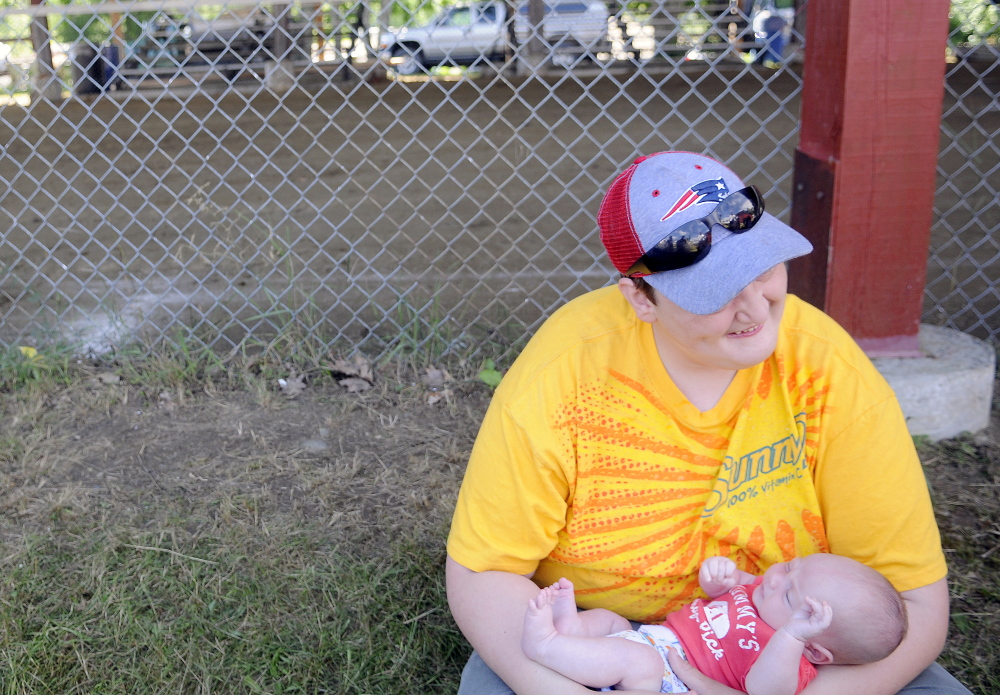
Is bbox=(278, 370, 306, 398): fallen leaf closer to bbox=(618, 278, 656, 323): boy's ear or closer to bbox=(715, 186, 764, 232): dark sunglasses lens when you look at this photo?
bbox=(618, 278, 656, 323): boy's ear

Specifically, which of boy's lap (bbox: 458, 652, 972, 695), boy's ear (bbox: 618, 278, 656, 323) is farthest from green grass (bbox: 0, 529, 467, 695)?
boy's ear (bbox: 618, 278, 656, 323)

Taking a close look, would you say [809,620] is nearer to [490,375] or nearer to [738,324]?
[738,324]

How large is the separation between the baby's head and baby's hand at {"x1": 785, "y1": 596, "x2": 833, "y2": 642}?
1.6 inches

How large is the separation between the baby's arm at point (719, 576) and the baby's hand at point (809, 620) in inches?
6.6

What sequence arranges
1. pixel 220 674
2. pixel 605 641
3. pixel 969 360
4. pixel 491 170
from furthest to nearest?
pixel 491 170 < pixel 969 360 < pixel 220 674 < pixel 605 641

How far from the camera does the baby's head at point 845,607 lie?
4.46 feet

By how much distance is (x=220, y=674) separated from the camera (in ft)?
6.34

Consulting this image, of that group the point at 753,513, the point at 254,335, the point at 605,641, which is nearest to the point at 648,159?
the point at 753,513

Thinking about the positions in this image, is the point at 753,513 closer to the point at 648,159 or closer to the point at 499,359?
the point at 648,159

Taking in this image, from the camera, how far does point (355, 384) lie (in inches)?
122

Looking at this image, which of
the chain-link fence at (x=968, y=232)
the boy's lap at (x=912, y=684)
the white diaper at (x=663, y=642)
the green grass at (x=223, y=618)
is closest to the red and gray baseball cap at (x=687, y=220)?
the white diaper at (x=663, y=642)

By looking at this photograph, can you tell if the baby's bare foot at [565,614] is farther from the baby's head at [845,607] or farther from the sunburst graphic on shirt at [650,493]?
the baby's head at [845,607]

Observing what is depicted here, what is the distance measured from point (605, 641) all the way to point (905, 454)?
565 mm

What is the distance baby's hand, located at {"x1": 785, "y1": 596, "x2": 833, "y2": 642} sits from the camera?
4.32ft
